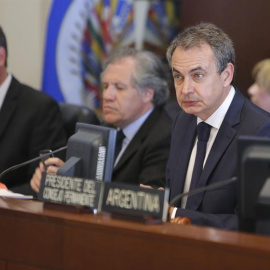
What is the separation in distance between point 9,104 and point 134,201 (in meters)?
1.86

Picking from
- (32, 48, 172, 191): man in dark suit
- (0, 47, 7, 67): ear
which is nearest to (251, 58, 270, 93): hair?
(32, 48, 172, 191): man in dark suit

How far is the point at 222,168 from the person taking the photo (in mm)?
2416

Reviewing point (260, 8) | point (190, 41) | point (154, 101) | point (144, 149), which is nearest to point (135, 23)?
point (260, 8)

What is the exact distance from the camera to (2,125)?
349cm

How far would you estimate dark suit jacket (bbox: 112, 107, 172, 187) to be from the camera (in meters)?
3.00

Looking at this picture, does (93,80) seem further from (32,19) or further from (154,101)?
(154,101)

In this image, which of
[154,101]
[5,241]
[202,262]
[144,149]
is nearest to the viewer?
[202,262]

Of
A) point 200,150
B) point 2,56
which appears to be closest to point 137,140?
point 200,150

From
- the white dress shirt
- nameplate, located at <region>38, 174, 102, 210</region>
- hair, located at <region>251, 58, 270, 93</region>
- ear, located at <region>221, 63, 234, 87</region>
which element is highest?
hair, located at <region>251, 58, 270, 93</region>

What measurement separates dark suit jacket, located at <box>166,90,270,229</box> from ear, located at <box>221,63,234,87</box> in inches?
2.9

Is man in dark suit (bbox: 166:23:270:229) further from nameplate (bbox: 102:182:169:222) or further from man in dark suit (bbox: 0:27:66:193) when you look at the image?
man in dark suit (bbox: 0:27:66:193)

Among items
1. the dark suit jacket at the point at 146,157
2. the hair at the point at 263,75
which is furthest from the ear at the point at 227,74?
the hair at the point at 263,75

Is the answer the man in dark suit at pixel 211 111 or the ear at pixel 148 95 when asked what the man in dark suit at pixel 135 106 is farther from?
the man in dark suit at pixel 211 111

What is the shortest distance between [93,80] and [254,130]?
2734 mm
